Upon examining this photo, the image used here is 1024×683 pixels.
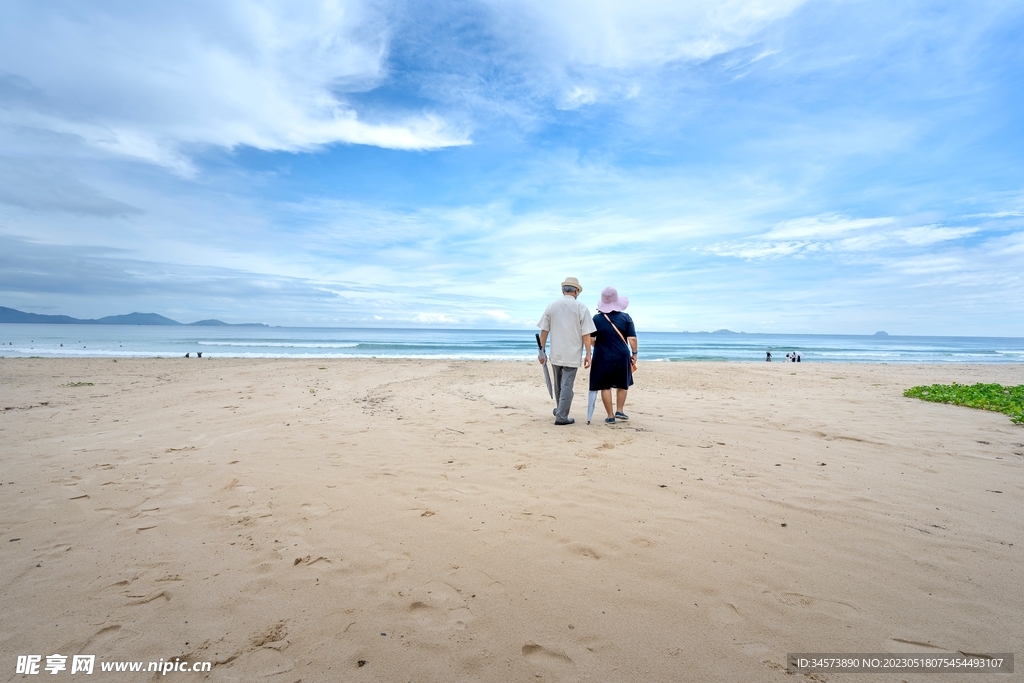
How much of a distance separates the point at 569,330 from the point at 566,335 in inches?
3.6

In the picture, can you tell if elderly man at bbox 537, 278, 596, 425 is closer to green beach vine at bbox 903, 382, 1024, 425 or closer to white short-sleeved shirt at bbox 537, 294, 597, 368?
white short-sleeved shirt at bbox 537, 294, 597, 368

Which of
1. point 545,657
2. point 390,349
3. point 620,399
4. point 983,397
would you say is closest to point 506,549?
point 545,657

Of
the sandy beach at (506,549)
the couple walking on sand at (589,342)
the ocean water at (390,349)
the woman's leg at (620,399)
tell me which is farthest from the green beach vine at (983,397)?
the ocean water at (390,349)

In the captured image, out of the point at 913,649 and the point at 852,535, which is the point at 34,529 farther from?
the point at 852,535

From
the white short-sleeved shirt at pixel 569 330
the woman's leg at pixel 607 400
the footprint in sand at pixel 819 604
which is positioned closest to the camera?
the footprint in sand at pixel 819 604

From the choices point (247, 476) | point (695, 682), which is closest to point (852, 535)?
point (695, 682)

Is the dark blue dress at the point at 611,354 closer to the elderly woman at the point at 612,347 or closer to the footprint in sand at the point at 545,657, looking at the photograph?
the elderly woman at the point at 612,347

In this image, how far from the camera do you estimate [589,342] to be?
7117 millimetres

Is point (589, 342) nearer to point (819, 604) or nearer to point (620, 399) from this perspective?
point (620, 399)

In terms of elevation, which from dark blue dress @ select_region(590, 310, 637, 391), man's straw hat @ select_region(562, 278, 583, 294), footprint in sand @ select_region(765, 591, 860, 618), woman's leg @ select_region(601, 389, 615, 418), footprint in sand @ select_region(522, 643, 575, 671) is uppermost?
man's straw hat @ select_region(562, 278, 583, 294)

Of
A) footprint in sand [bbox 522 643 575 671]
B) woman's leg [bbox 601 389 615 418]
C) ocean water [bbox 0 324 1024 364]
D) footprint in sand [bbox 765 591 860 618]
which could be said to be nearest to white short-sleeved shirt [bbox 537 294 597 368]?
woman's leg [bbox 601 389 615 418]

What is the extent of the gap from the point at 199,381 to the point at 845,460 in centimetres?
1517

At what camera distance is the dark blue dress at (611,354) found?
23.9ft

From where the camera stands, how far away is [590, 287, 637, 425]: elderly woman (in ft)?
23.9
